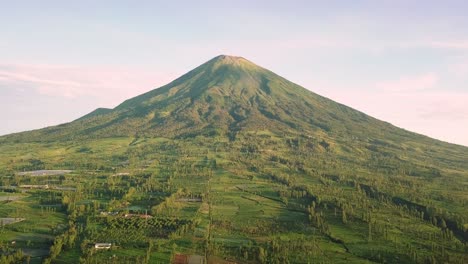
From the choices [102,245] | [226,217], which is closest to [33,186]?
[226,217]

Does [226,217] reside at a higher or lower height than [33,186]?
lower

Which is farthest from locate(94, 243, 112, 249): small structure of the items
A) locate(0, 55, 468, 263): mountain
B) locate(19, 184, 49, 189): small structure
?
locate(19, 184, 49, 189): small structure

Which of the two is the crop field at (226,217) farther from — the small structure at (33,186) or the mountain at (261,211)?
the small structure at (33,186)

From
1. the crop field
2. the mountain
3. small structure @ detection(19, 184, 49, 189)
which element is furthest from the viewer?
small structure @ detection(19, 184, 49, 189)

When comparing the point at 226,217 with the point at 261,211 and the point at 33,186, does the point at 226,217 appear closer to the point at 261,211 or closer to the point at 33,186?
the point at 261,211

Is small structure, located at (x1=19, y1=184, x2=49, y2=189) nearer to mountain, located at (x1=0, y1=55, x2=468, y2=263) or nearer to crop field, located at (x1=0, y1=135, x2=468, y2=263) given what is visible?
mountain, located at (x1=0, y1=55, x2=468, y2=263)

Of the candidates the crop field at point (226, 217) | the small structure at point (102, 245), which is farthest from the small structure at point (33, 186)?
the small structure at point (102, 245)

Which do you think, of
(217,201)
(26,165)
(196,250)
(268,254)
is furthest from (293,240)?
(26,165)

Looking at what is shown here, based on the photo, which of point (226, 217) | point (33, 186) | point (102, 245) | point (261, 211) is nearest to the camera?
point (102, 245)

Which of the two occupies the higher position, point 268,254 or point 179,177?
point 179,177

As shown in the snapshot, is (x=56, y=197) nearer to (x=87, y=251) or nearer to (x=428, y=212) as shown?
(x=87, y=251)

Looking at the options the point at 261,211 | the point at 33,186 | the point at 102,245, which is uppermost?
the point at 33,186
